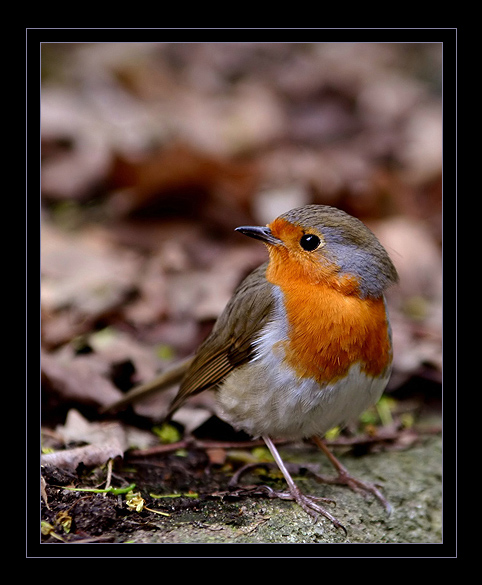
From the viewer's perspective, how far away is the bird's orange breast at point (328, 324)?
318 centimetres

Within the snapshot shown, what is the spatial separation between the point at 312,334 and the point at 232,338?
0.57m

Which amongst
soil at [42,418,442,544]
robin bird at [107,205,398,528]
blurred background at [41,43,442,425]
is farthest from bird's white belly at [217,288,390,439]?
blurred background at [41,43,442,425]

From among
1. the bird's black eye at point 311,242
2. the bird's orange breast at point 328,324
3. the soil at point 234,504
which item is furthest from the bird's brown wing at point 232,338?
the soil at point 234,504

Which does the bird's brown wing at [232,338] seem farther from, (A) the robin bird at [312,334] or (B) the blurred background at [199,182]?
(B) the blurred background at [199,182]

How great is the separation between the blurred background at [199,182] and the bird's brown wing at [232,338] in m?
0.54

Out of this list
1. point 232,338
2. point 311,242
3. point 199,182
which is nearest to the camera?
→ point 311,242

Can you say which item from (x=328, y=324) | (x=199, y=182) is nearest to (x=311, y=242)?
(x=328, y=324)

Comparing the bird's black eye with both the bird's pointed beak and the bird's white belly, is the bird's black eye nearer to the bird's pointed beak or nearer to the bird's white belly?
the bird's pointed beak

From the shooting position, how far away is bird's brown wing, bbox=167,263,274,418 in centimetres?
349

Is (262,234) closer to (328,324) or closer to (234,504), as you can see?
(328,324)

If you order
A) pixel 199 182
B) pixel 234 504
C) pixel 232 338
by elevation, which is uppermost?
pixel 199 182

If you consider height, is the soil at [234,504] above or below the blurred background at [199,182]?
below

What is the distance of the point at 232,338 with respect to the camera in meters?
3.63
